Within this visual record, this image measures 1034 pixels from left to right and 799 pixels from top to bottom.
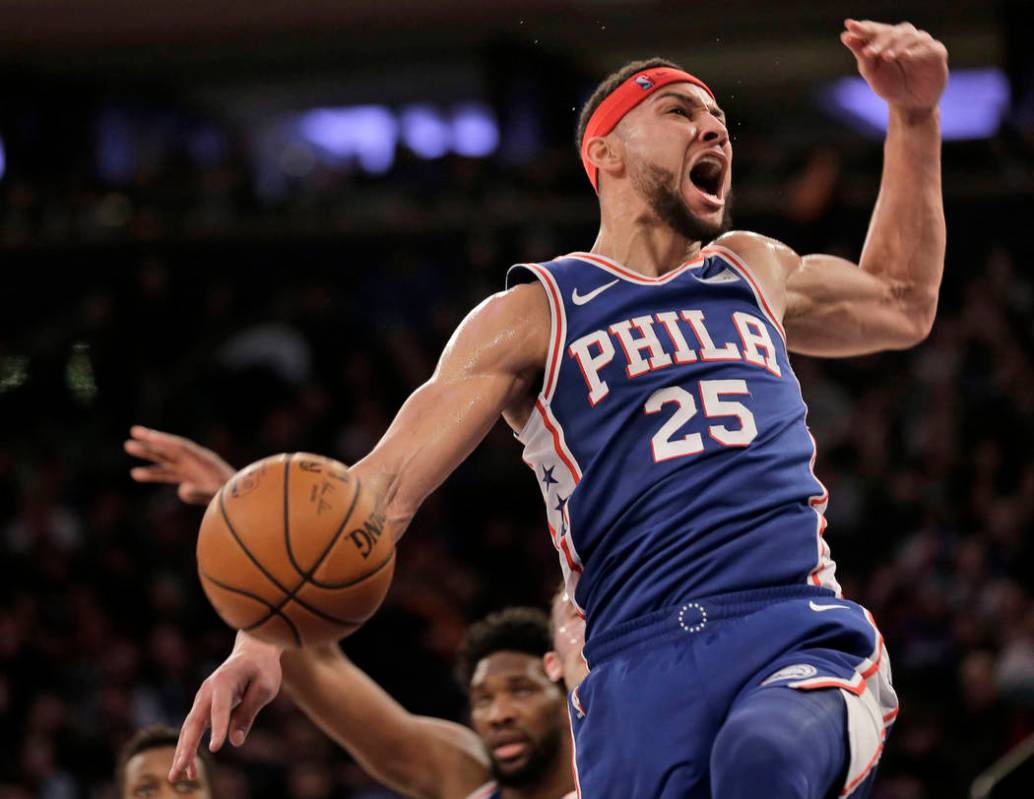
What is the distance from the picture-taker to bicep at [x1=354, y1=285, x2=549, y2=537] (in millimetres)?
3631

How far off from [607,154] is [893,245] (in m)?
0.93

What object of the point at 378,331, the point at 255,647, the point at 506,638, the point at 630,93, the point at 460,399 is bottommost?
the point at 378,331

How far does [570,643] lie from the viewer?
4699 mm

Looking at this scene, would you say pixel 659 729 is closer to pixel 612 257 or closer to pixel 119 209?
pixel 612 257

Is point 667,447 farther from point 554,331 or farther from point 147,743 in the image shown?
point 147,743

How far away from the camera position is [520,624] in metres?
5.86

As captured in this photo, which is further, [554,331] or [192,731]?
[554,331]

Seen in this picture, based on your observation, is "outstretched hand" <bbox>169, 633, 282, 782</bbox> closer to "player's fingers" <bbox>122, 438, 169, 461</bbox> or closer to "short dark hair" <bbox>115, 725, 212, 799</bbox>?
"player's fingers" <bbox>122, 438, 169, 461</bbox>

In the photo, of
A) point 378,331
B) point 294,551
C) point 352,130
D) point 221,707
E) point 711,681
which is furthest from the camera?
point 352,130

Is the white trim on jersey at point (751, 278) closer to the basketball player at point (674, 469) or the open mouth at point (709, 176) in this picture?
the basketball player at point (674, 469)

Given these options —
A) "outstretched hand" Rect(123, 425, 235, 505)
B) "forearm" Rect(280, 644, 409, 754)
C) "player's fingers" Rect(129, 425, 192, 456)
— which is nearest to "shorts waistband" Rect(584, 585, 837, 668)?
"outstretched hand" Rect(123, 425, 235, 505)

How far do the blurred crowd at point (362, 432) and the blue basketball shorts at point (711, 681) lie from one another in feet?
17.0

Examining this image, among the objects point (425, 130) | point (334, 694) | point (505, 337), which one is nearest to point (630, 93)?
point (505, 337)

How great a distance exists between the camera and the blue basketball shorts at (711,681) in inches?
136
